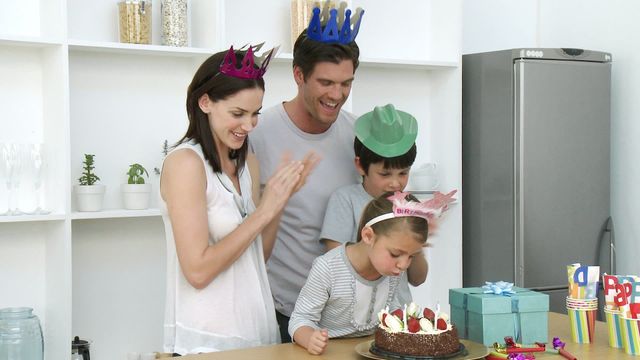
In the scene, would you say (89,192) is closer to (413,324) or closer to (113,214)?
(113,214)

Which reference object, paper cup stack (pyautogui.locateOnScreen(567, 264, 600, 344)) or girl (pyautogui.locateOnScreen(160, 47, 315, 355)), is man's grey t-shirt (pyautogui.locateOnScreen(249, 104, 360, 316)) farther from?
paper cup stack (pyautogui.locateOnScreen(567, 264, 600, 344))

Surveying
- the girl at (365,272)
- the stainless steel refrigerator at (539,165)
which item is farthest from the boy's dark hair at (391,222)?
the stainless steel refrigerator at (539,165)

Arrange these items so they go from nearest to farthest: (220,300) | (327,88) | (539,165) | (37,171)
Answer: (220,300) → (327,88) → (37,171) → (539,165)

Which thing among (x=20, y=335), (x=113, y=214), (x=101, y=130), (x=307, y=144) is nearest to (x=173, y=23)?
(x=101, y=130)

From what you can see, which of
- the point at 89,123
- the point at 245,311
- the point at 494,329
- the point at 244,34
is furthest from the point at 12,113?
the point at 494,329

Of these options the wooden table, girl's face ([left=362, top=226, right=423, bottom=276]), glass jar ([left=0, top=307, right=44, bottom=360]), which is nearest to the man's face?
girl's face ([left=362, top=226, right=423, bottom=276])

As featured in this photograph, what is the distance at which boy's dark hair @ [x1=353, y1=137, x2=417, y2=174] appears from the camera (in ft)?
7.70

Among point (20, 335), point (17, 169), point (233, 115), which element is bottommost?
point (20, 335)

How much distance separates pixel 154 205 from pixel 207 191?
4.76 feet

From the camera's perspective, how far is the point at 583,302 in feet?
6.66

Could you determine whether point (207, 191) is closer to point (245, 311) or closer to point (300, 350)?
point (245, 311)

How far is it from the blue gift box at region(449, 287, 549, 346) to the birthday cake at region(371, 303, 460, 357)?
0.17m

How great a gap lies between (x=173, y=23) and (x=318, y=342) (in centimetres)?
184

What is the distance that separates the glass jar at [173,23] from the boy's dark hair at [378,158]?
1.22 meters
